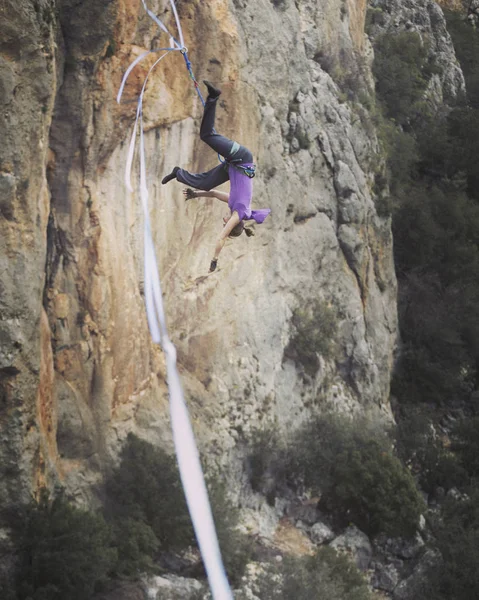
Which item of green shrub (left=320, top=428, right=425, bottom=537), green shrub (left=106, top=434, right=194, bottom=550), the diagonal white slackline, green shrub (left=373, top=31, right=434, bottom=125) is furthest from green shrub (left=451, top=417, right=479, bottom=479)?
green shrub (left=373, top=31, right=434, bottom=125)

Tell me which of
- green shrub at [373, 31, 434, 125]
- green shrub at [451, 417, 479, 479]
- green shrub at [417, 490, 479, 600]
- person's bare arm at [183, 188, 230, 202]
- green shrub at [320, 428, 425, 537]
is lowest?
green shrub at [417, 490, 479, 600]

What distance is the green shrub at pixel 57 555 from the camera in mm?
18203

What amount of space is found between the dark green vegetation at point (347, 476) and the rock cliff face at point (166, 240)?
944 millimetres

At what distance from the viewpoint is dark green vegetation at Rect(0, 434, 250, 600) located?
60.1ft

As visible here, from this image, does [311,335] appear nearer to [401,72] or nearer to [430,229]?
[430,229]

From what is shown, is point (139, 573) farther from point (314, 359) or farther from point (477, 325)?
point (477, 325)

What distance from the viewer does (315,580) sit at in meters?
22.0

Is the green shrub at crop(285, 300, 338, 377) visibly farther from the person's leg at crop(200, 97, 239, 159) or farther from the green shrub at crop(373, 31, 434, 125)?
the green shrub at crop(373, 31, 434, 125)

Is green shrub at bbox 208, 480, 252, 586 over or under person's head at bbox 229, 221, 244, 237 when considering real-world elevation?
under

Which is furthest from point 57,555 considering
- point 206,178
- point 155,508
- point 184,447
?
point 206,178

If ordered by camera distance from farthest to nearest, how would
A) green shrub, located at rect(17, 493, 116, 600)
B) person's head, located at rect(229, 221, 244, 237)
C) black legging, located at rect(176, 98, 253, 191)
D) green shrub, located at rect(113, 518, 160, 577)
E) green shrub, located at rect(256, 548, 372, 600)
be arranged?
1. green shrub, located at rect(256, 548, 372, 600)
2. green shrub, located at rect(113, 518, 160, 577)
3. green shrub, located at rect(17, 493, 116, 600)
4. person's head, located at rect(229, 221, 244, 237)
5. black legging, located at rect(176, 98, 253, 191)

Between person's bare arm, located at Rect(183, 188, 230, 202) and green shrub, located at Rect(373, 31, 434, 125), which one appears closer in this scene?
person's bare arm, located at Rect(183, 188, 230, 202)

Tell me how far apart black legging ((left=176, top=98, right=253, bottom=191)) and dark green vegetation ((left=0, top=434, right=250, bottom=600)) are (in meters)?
8.13

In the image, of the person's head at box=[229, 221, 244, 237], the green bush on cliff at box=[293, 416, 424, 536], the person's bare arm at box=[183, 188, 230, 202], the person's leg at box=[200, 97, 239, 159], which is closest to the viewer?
the person's leg at box=[200, 97, 239, 159]
